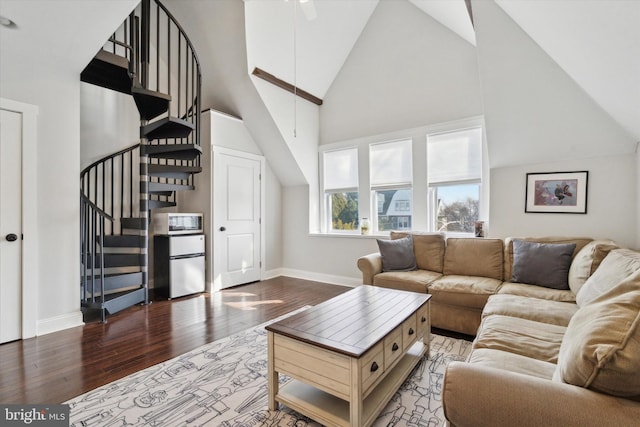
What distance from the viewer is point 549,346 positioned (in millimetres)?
1650

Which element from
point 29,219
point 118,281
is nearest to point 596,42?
point 29,219

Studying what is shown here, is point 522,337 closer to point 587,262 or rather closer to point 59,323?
point 587,262

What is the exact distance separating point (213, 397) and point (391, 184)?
3708 mm

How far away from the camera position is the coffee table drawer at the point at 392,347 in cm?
176

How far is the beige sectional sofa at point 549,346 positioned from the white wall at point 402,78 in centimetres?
219

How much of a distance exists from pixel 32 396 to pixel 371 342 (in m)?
2.25

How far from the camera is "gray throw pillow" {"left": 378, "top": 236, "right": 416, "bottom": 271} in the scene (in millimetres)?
3562

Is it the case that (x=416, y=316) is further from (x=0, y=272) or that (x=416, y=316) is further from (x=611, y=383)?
(x=0, y=272)

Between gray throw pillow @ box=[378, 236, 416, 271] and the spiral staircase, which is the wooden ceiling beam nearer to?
the spiral staircase

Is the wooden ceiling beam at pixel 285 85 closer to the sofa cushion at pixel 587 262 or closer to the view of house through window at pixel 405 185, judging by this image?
the view of house through window at pixel 405 185

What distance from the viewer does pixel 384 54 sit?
458 cm

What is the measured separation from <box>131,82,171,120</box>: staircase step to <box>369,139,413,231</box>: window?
9.99 feet

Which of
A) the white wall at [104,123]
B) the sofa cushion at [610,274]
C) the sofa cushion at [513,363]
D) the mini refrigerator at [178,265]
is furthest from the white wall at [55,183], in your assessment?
the sofa cushion at [610,274]

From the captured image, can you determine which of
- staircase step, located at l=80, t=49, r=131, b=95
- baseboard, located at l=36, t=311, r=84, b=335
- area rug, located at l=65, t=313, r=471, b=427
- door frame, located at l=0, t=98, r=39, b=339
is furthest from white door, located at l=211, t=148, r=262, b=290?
area rug, located at l=65, t=313, r=471, b=427
